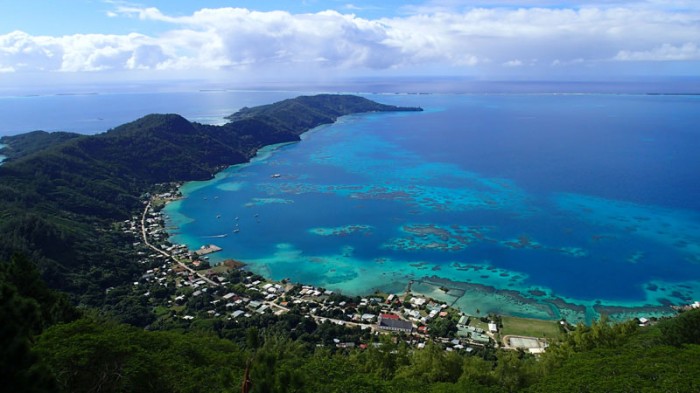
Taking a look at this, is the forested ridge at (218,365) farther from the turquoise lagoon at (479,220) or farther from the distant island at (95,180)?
the turquoise lagoon at (479,220)

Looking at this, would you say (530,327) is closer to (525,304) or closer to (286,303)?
(525,304)

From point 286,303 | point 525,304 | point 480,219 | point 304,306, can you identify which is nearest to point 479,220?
point 480,219

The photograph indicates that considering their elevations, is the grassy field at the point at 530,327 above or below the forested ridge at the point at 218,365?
→ below

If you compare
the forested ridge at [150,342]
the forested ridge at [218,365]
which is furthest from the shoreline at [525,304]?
the forested ridge at [218,365]

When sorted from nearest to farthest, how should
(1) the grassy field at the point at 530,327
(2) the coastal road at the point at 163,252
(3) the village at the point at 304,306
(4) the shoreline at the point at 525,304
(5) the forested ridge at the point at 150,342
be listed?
(5) the forested ridge at the point at 150,342
(3) the village at the point at 304,306
(1) the grassy field at the point at 530,327
(4) the shoreline at the point at 525,304
(2) the coastal road at the point at 163,252

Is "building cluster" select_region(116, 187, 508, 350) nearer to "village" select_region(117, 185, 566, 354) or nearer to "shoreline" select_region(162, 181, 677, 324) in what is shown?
"village" select_region(117, 185, 566, 354)

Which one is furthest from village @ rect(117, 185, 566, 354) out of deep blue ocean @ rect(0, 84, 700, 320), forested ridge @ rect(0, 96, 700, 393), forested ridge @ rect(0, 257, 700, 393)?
forested ridge @ rect(0, 257, 700, 393)

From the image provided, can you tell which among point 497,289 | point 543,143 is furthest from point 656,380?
point 543,143

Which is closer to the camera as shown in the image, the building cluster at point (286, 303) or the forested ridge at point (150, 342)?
the forested ridge at point (150, 342)

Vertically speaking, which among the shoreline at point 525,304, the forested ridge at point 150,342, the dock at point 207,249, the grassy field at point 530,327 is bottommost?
the grassy field at point 530,327
